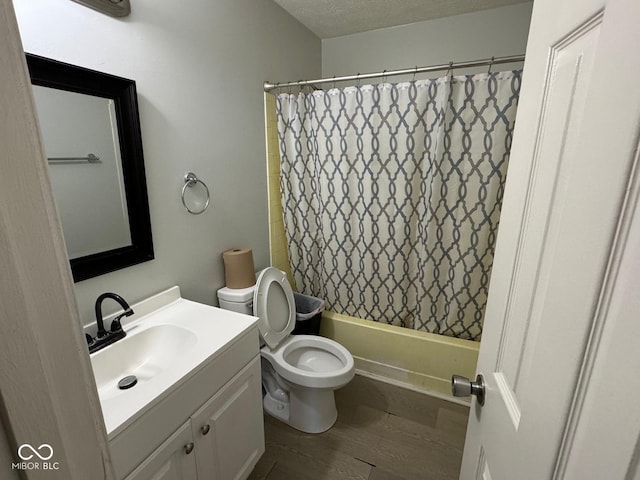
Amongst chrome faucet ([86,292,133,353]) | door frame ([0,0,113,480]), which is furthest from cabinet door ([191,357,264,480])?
door frame ([0,0,113,480])

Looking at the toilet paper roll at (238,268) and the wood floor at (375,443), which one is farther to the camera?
the toilet paper roll at (238,268)

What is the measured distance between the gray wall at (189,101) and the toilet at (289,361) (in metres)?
0.25

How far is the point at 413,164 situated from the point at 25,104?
175cm

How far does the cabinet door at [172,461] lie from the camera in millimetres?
896

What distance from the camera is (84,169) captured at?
3.68 feet

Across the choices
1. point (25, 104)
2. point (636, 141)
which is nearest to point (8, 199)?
point (25, 104)

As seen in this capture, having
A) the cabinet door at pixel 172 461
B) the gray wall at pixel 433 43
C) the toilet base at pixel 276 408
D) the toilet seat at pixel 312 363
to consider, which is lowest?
the toilet base at pixel 276 408

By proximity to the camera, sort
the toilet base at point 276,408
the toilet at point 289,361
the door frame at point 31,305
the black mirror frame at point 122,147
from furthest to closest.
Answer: the toilet base at point 276,408 < the toilet at point 289,361 < the black mirror frame at point 122,147 < the door frame at point 31,305

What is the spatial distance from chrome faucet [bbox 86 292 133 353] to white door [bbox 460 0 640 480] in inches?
48.3

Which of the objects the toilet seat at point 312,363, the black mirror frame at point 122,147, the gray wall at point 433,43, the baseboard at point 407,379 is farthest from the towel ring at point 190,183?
the gray wall at point 433,43

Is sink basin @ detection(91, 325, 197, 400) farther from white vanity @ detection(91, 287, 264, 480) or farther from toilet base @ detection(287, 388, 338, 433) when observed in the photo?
toilet base @ detection(287, 388, 338, 433)

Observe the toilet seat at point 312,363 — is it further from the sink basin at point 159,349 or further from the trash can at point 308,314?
the sink basin at point 159,349

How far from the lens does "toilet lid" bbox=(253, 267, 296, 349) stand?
66.2 inches

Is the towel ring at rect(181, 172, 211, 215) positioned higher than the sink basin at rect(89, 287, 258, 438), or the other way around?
the towel ring at rect(181, 172, 211, 215)
